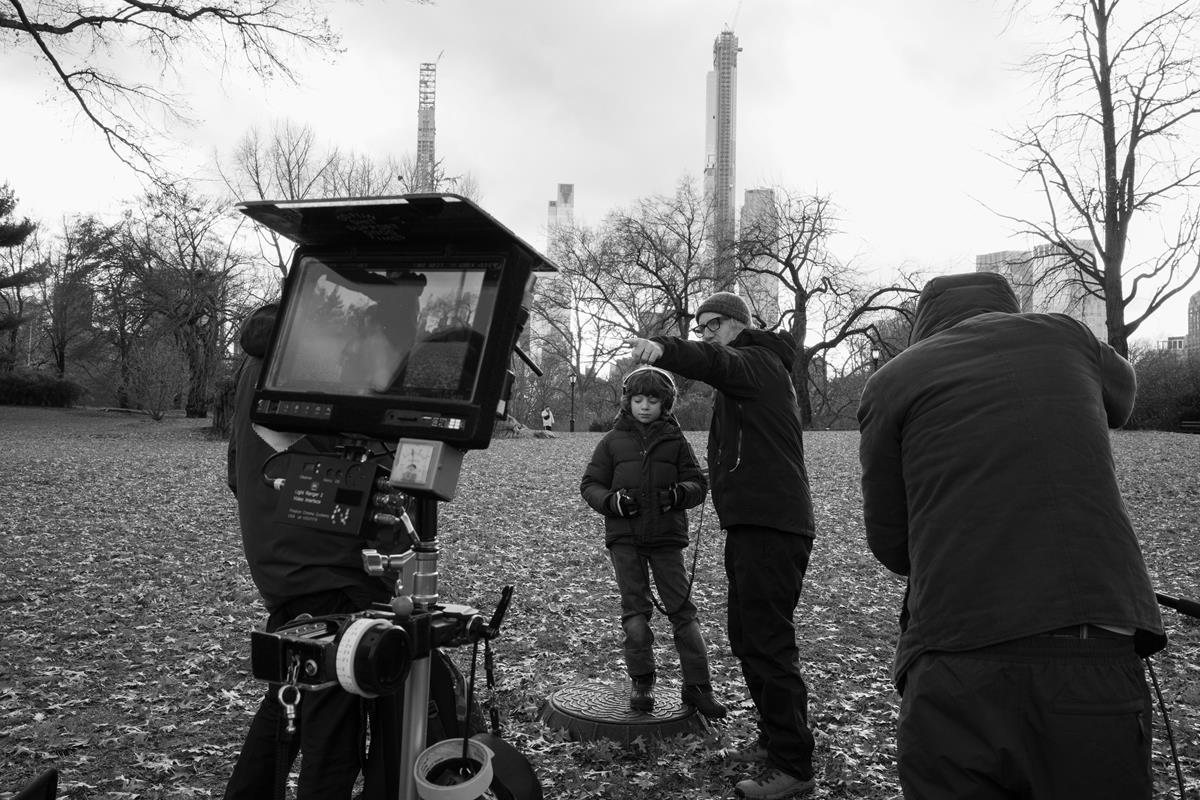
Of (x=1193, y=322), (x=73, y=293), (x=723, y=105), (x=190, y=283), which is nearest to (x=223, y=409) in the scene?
(x=190, y=283)

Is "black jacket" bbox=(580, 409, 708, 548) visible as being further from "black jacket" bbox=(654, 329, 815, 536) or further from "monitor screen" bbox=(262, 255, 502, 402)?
"monitor screen" bbox=(262, 255, 502, 402)

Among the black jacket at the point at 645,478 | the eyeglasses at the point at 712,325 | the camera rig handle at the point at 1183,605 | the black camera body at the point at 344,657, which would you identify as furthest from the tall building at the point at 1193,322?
the black camera body at the point at 344,657

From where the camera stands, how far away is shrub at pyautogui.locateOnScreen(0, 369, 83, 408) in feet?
138

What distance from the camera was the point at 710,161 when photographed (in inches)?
3826

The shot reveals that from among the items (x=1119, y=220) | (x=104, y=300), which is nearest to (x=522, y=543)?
(x=1119, y=220)

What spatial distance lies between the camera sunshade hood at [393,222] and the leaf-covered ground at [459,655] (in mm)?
2805

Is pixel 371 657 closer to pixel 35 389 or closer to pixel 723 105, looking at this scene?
pixel 35 389

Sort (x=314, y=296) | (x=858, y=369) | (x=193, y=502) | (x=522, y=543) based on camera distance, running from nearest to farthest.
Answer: (x=314, y=296) < (x=522, y=543) < (x=193, y=502) < (x=858, y=369)

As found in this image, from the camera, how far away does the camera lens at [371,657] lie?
1.92 metres

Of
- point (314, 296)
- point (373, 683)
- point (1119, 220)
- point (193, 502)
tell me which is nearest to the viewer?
point (373, 683)

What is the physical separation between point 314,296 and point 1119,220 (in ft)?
63.7

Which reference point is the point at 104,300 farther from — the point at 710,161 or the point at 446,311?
the point at 710,161

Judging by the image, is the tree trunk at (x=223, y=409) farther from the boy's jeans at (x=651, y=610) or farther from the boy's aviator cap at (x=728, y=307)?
the boy's aviator cap at (x=728, y=307)

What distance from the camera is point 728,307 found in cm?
433
